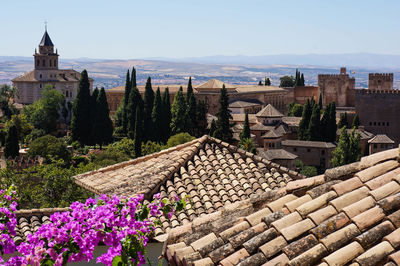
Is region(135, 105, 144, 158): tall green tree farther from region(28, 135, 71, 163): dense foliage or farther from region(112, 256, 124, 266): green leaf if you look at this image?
region(112, 256, 124, 266): green leaf

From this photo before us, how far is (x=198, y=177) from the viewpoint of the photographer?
34.4 ft

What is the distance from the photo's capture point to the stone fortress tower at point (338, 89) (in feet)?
274

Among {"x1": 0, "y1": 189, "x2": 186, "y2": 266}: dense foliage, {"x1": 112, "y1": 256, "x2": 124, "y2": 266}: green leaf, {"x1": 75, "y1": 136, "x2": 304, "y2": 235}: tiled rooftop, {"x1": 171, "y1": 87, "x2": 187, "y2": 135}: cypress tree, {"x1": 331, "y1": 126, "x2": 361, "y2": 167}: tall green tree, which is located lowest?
{"x1": 331, "y1": 126, "x2": 361, "y2": 167}: tall green tree

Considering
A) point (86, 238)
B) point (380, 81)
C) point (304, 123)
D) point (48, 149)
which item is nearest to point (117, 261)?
point (86, 238)

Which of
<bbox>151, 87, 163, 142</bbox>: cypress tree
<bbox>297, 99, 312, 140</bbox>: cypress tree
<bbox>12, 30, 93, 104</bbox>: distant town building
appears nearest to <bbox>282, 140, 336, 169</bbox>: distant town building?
<bbox>297, 99, 312, 140</bbox>: cypress tree

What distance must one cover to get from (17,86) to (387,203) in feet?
269

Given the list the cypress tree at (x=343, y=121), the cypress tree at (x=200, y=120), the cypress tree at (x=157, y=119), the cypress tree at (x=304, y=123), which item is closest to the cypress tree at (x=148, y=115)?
the cypress tree at (x=157, y=119)

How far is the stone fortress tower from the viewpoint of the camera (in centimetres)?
8338

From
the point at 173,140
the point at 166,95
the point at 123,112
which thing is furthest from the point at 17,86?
the point at 173,140

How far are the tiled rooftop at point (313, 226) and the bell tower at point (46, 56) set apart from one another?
78.2 metres

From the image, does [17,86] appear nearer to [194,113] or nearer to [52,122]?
[52,122]

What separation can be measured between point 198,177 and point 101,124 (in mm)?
45378

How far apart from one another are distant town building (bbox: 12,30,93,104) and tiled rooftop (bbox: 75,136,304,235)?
2687 inches

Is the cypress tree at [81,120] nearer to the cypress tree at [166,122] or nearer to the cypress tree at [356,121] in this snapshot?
the cypress tree at [166,122]
